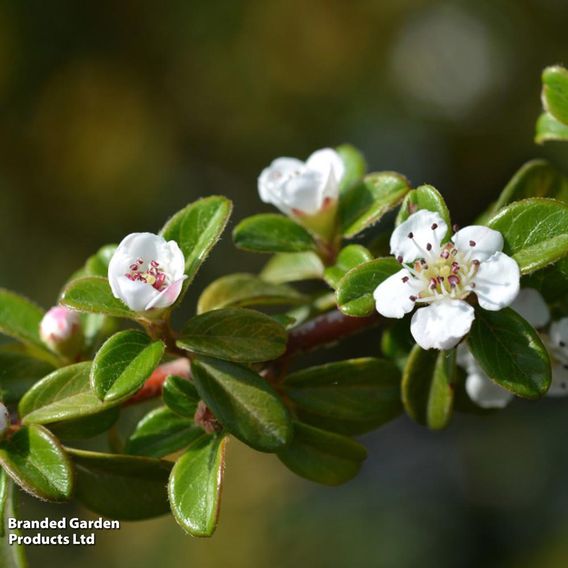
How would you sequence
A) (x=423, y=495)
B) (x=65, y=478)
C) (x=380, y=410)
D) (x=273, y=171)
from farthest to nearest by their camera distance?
(x=423, y=495) → (x=273, y=171) → (x=380, y=410) → (x=65, y=478)

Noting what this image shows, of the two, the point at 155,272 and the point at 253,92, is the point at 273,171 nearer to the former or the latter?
the point at 155,272

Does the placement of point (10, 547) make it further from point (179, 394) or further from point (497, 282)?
point (497, 282)

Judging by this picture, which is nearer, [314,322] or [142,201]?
[314,322]

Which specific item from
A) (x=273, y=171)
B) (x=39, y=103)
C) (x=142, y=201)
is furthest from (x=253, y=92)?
(x=273, y=171)

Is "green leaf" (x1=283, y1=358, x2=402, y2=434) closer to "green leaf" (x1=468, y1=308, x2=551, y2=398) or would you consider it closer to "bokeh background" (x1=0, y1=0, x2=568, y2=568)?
"green leaf" (x1=468, y1=308, x2=551, y2=398)

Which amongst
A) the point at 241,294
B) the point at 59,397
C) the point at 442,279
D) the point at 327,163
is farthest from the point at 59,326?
the point at 442,279

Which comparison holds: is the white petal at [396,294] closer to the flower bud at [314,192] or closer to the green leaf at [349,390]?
the green leaf at [349,390]

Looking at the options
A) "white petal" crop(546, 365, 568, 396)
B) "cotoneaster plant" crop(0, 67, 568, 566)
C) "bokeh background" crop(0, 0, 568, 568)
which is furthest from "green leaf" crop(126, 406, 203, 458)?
"bokeh background" crop(0, 0, 568, 568)
